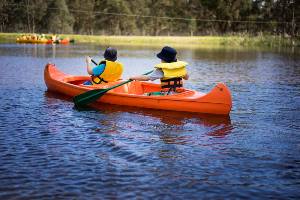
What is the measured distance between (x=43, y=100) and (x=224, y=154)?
23.2ft

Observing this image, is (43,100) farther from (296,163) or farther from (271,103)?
(296,163)

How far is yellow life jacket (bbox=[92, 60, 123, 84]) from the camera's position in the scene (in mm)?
12750

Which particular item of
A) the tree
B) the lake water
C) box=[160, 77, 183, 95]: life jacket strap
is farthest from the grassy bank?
box=[160, 77, 183, 95]: life jacket strap

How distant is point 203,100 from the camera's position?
1101 centimetres

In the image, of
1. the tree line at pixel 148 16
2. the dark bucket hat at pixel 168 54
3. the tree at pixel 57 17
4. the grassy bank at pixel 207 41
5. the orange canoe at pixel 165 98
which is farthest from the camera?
the tree at pixel 57 17

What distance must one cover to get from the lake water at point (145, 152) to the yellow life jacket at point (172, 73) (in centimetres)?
71

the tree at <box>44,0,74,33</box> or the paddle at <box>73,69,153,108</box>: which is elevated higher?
the tree at <box>44,0,74,33</box>

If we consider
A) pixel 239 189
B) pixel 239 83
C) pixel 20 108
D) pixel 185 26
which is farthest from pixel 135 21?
pixel 239 189

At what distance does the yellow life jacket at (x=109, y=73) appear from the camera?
41.8 ft

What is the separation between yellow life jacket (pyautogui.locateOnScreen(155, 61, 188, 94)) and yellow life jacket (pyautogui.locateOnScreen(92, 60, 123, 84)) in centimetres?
183

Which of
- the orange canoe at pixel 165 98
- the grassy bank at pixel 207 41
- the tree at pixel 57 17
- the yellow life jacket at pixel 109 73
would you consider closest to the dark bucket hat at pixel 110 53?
the yellow life jacket at pixel 109 73

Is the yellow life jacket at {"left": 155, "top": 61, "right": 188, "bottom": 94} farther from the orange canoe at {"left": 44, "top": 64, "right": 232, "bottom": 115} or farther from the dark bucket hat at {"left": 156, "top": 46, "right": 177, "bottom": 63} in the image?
the orange canoe at {"left": 44, "top": 64, "right": 232, "bottom": 115}

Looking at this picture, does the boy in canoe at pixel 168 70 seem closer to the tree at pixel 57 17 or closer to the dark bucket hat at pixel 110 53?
the dark bucket hat at pixel 110 53

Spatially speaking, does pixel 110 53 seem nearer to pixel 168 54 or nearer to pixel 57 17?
pixel 168 54
